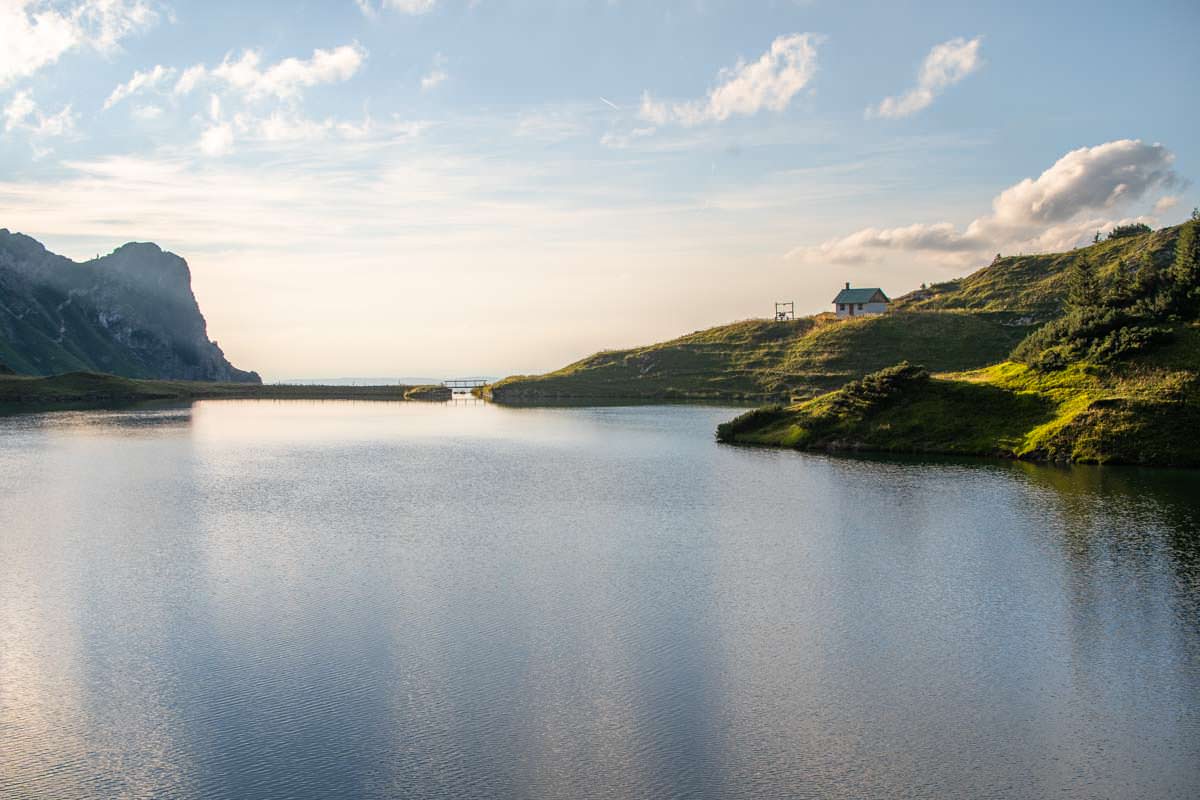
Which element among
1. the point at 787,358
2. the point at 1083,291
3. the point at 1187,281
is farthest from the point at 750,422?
the point at 787,358

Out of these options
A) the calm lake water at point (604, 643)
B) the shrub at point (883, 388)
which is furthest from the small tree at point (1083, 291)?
the calm lake water at point (604, 643)

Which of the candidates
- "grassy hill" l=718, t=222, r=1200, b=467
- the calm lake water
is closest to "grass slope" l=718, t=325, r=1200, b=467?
"grassy hill" l=718, t=222, r=1200, b=467

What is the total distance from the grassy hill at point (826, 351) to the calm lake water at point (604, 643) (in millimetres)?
105320

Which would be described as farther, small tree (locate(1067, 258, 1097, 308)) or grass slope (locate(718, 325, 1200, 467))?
small tree (locate(1067, 258, 1097, 308))

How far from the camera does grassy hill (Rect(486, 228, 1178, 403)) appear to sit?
159250mm

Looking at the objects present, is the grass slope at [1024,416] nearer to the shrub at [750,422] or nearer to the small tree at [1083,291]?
the shrub at [750,422]

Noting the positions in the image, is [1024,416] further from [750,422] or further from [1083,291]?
[750,422]

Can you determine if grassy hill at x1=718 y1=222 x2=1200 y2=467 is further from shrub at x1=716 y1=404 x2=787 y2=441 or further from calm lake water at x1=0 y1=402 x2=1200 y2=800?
calm lake water at x1=0 y1=402 x2=1200 y2=800

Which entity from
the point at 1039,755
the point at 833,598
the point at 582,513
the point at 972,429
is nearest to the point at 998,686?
the point at 1039,755

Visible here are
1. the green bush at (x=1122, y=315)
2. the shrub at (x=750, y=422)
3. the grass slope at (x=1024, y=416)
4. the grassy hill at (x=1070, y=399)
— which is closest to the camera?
the grass slope at (x=1024, y=416)

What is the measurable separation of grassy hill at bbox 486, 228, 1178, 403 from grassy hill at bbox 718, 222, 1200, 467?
61.2 meters

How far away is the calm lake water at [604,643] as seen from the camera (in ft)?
61.4

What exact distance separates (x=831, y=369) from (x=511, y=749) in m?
148

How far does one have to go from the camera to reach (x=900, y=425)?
78.4 metres
